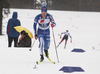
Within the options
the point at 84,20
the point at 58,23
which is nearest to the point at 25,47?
the point at 58,23

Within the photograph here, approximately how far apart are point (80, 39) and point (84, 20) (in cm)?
1071

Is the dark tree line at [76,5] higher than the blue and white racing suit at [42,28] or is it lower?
higher

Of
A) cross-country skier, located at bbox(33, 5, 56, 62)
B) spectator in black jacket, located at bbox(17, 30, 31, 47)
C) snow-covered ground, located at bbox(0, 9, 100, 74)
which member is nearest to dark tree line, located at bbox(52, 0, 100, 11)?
snow-covered ground, located at bbox(0, 9, 100, 74)

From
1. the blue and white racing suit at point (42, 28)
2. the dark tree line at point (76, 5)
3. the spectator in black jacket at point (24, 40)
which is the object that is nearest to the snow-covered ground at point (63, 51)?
the spectator in black jacket at point (24, 40)

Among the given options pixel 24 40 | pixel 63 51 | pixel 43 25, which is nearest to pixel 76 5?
pixel 24 40

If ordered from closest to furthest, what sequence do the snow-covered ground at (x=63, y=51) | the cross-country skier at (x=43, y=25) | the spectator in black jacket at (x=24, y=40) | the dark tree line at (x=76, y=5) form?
1. the snow-covered ground at (x=63, y=51)
2. the cross-country skier at (x=43, y=25)
3. the spectator in black jacket at (x=24, y=40)
4. the dark tree line at (x=76, y=5)

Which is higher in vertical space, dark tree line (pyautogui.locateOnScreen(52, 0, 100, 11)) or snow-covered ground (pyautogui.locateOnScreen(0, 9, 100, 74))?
dark tree line (pyautogui.locateOnScreen(52, 0, 100, 11))

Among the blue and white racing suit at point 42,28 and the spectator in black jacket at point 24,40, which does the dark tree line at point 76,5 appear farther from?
the blue and white racing suit at point 42,28

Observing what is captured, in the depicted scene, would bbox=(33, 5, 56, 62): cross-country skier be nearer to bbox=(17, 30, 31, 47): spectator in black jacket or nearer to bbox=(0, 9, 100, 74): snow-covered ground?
bbox=(0, 9, 100, 74): snow-covered ground

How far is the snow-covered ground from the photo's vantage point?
6.95m

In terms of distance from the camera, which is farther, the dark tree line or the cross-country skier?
the dark tree line

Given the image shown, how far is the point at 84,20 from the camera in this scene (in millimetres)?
34688

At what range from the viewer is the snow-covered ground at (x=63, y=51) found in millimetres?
6952

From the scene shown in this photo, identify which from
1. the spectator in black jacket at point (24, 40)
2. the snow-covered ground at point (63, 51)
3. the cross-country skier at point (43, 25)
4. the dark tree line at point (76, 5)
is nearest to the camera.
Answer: the snow-covered ground at point (63, 51)
